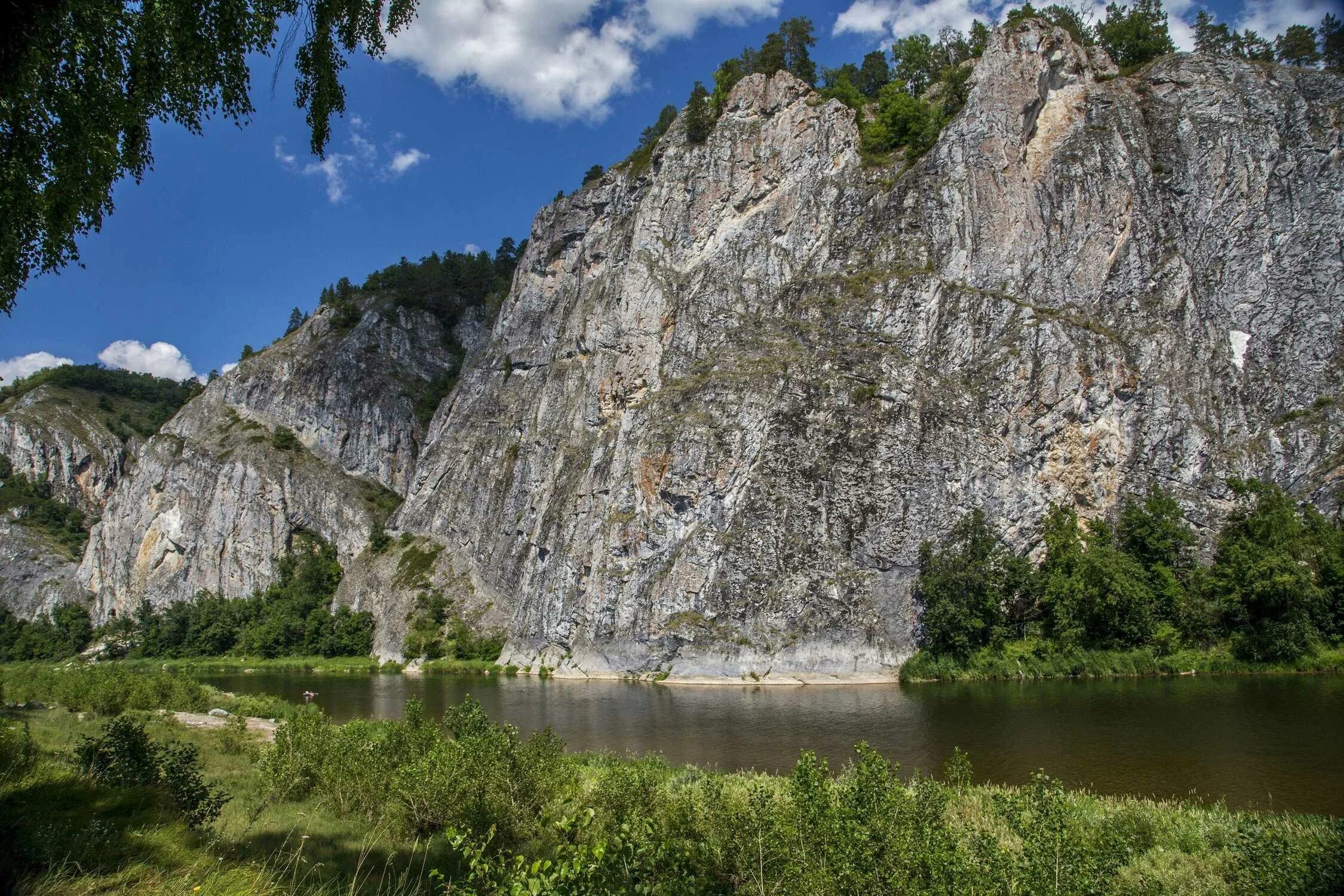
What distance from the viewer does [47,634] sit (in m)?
93.8

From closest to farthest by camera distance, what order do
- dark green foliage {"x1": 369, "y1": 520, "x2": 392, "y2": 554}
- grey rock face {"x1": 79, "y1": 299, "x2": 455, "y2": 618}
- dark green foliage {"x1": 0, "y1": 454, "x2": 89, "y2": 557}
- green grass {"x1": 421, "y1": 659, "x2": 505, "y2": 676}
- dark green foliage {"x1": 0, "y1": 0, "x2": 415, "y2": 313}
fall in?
dark green foliage {"x1": 0, "y1": 0, "x2": 415, "y2": 313} < green grass {"x1": 421, "y1": 659, "x2": 505, "y2": 676} < dark green foliage {"x1": 369, "y1": 520, "x2": 392, "y2": 554} < grey rock face {"x1": 79, "y1": 299, "x2": 455, "y2": 618} < dark green foliage {"x1": 0, "y1": 454, "x2": 89, "y2": 557}

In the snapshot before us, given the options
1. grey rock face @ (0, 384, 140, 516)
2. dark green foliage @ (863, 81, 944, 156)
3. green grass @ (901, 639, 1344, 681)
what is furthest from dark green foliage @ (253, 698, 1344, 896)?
grey rock face @ (0, 384, 140, 516)

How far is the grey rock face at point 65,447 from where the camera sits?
112m

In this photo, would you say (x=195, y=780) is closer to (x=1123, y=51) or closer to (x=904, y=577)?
(x=904, y=577)

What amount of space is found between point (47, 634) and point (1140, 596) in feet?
398

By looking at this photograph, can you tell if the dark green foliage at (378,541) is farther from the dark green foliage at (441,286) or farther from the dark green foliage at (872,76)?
the dark green foliage at (872,76)

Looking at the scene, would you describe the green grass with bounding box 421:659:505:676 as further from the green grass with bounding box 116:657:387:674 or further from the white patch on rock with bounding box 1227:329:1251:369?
the white patch on rock with bounding box 1227:329:1251:369

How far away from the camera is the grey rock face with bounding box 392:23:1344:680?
51406 mm

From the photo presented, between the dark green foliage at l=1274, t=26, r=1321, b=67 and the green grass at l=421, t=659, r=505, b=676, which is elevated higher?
the dark green foliage at l=1274, t=26, r=1321, b=67

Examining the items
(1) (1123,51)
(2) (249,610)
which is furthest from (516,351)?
(1) (1123,51)

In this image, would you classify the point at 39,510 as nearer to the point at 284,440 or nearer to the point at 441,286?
the point at 284,440

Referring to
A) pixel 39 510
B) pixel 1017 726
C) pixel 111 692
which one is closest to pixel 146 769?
pixel 111 692

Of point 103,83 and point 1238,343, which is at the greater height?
point 1238,343

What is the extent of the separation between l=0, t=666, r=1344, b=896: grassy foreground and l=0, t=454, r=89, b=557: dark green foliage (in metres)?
120
